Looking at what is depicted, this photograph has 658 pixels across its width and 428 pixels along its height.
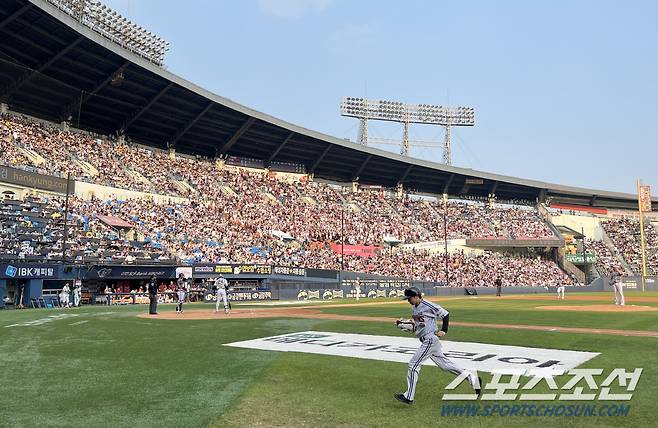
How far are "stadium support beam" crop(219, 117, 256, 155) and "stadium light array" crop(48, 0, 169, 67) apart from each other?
11.9m

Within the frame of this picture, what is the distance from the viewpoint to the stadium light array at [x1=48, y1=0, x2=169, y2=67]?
45688 millimetres

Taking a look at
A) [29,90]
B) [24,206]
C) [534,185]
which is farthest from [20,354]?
[534,185]

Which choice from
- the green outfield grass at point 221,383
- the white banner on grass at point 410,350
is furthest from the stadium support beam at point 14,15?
the white banner on grass at point 410,350

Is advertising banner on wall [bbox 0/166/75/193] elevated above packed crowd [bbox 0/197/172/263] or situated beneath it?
elevated above

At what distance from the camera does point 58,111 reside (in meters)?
51.7

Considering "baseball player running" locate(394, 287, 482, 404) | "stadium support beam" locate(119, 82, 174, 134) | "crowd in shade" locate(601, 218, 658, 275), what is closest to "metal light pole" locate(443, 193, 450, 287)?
"crowd in shade" locate(601, 218, 658, 275)

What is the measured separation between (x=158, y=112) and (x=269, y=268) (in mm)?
24257

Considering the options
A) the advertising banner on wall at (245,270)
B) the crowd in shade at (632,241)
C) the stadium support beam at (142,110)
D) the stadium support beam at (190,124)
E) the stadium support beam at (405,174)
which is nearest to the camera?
the advertising banner on wall at (245,270)

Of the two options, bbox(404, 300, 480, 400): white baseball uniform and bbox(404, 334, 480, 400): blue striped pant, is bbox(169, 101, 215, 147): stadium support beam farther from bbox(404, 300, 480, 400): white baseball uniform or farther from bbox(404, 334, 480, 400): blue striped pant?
bbox(404, 334, 480, 400): blue striped pant

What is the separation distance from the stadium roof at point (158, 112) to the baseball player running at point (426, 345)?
138 ft

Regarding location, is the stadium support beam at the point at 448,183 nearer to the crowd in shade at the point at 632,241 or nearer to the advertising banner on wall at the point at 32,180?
the crowd in shade at the point at 632,241

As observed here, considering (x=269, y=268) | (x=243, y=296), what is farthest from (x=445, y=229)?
(x=243, y=296)

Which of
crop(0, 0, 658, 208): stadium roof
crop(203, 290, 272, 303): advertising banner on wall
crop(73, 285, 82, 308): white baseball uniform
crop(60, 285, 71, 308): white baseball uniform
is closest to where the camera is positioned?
crop(60, 285, 71, 308): white baseball uniform

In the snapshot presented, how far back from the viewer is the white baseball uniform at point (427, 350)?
746cm
